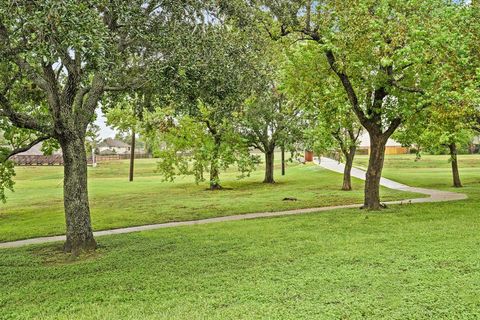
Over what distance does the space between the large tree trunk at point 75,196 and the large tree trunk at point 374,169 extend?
467 inches

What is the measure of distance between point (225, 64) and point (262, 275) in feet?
17.7

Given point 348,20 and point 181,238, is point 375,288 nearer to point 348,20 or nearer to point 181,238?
point 181,238

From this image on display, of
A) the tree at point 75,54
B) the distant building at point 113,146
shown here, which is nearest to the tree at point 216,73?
the tree at point 75,54

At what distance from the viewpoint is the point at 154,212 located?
21391 mm

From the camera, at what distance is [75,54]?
404 inches

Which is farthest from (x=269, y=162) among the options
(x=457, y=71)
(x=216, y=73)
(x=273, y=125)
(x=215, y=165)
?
(x=216, y=73)

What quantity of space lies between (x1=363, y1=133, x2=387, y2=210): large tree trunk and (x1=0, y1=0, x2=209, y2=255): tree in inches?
406

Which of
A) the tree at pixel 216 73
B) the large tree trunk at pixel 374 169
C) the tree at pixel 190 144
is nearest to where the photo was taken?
the tree at pixel 216 73

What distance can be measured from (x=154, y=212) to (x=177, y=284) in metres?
12.8

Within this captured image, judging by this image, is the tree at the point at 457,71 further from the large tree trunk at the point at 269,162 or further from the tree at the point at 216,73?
the large tree trunk at the point at 269,162

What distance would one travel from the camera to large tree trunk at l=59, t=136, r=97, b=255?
39.8ft

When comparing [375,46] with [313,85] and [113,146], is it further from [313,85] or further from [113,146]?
[113,146]

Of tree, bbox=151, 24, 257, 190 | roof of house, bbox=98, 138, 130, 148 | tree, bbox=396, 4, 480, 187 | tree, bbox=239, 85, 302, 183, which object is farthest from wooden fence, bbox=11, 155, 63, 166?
tree, bbox=396, 4, 480, 187

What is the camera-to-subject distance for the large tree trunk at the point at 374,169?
18641 millimetres
